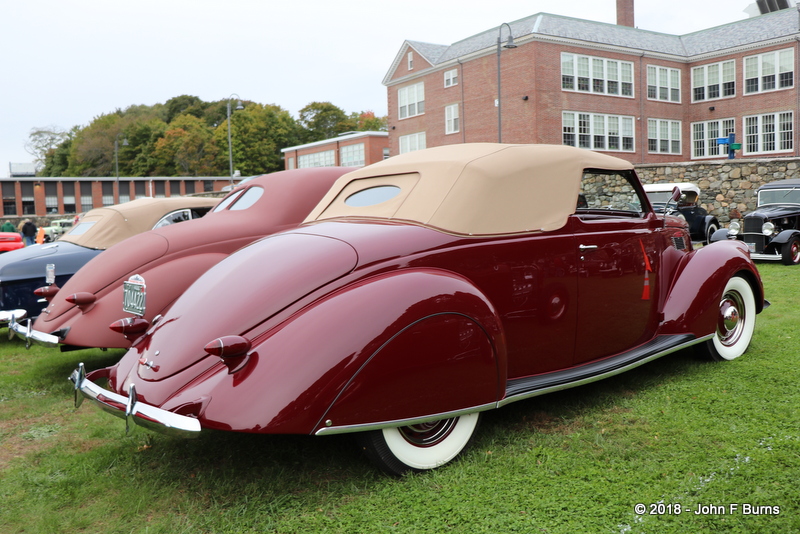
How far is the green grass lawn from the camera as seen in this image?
111 inches

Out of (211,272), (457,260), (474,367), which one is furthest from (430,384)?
(211,272)

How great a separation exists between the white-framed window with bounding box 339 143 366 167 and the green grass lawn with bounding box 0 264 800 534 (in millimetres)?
47780

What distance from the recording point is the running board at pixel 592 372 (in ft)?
11.6

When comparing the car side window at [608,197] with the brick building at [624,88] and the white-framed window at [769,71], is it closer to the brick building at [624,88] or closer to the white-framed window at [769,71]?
the brick building at [624,88]

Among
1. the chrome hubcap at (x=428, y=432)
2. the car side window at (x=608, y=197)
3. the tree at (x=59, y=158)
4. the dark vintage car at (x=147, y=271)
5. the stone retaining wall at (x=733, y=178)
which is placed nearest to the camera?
the chrome hubcap at (x=428, y=432)

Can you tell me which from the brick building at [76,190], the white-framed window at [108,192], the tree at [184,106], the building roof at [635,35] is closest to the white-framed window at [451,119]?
the building roof at [635,35]

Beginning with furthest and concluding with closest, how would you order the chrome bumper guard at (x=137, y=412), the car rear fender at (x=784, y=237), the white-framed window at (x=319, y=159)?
the white-framed window at (x=319, y=159) < the car rear fender at (x=784, y=237) < the chrome bumper guard at (x=137, y=412)

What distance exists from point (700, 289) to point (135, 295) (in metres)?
4.36

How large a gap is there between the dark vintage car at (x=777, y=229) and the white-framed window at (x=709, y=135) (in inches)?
1052

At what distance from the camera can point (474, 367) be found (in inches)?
126

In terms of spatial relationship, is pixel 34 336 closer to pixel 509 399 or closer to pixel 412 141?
pixel 509 399

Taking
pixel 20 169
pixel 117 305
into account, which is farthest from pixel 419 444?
pixel 20 169

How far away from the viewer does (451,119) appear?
131 feet

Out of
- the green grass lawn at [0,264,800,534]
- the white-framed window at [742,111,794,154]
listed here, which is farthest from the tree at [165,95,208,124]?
the green grass lawn at [0,264,800,534]
